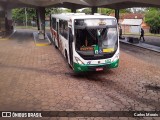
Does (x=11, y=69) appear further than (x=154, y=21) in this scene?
No

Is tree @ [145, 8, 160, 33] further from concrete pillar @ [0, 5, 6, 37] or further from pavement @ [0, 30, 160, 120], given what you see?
pavement @ [0, 30, 160, 120]

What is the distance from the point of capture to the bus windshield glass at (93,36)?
38.9ft

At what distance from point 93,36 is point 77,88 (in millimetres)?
3023

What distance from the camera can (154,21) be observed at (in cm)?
5403

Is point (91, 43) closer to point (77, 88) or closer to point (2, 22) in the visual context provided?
point (77, 88)

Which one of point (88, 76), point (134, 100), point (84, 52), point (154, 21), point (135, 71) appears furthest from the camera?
point (154, 21)

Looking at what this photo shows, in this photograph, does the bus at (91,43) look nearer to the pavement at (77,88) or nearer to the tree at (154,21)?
the pavement at (77,88)

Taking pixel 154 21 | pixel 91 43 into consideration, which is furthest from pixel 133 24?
pixel 91 43

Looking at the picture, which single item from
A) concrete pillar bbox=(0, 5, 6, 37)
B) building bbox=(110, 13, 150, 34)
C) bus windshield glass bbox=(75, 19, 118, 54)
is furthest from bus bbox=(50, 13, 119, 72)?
building bbox=(110, 13, 150, 34)

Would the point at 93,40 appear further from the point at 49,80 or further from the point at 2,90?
the point at 2,90

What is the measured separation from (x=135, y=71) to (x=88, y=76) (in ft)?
9.89

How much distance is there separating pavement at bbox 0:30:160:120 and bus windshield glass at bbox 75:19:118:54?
1637 millimetres

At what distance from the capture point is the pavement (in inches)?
340

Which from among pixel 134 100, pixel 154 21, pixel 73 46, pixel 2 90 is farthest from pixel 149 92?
pixel 154 21
